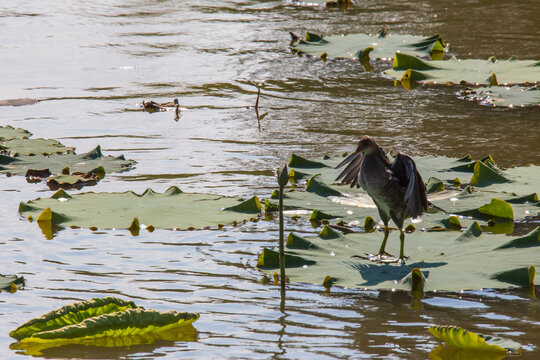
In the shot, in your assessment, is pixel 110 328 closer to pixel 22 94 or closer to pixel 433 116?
pixel 433 116

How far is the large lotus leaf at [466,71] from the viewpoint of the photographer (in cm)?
824

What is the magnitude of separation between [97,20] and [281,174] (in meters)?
9.74

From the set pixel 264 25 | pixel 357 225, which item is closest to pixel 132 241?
pixel 357 225

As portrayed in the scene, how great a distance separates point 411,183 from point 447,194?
119 centimetres

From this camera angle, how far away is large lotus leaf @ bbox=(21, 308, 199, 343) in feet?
10.8

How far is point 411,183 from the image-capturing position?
161 inches

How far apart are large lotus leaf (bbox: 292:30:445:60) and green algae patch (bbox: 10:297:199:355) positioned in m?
6.67

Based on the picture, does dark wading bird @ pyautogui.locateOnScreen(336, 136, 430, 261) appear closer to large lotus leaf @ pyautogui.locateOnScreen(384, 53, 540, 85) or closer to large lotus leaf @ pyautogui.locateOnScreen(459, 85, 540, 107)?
large lotus leaf @ pyautogui.locateOnScreen(459, 85, 540, 107)

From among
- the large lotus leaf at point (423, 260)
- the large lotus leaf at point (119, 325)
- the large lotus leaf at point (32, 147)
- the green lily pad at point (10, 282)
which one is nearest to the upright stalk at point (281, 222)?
the large lotus leaf at point (423, 260)

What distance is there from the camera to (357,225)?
4820 millimetres

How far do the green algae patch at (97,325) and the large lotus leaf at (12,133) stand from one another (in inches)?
138

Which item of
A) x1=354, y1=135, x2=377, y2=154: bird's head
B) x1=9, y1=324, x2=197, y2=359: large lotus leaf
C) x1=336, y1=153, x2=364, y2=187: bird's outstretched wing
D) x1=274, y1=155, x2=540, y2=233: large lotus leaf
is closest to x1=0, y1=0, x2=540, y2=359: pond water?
x1=9, y1=324, x2=197, y2=359: large lotus leaf

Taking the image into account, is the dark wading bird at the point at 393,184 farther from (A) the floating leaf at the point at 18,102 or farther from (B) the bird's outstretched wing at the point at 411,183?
(A) the floating leaf at the point at 18,102

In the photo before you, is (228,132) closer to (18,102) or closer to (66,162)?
(66,162)
